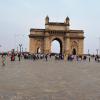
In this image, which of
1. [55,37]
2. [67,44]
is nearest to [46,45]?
[55,37]

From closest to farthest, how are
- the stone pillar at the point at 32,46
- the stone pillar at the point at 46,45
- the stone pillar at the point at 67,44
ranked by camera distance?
1. the stone pillar at the point at 46,45
2. the stone pillar at the point at 67,44
3. the stone pillar at the point at 32,46

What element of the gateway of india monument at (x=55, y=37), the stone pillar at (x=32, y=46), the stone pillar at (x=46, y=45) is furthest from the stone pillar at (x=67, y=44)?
the stone pillar at (x=32, y=46)

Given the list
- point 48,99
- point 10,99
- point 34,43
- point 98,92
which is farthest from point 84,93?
point 34,43

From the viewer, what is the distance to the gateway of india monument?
98625mm

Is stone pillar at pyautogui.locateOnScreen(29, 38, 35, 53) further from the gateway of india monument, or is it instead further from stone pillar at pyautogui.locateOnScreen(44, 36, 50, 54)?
stone pillar at pyautogui.locateOnScreen(44, 36, 50, 54)

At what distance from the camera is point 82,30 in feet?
331

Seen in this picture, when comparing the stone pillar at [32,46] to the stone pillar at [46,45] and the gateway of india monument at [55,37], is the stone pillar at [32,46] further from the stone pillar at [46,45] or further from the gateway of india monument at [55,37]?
the stone pillar at [46,45]

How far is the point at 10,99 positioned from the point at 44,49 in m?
88.3

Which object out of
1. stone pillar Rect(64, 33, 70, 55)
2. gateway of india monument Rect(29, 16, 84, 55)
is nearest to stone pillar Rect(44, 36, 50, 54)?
gateway of india monument Rect(29, 16, 84, 55)

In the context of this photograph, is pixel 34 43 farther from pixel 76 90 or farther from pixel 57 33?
pixel 76 90

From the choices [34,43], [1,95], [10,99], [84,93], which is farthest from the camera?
[34,43]

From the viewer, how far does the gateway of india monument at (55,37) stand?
324 feet

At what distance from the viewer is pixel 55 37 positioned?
9956cm

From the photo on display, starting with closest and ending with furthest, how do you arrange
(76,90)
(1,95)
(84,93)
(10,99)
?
(10,99), (1,95), (84,93), (76,90)
